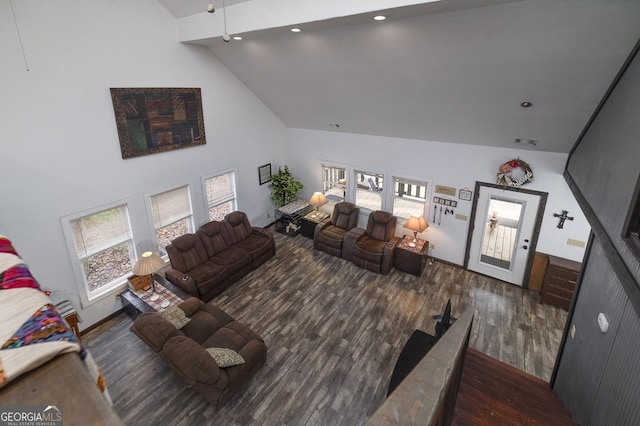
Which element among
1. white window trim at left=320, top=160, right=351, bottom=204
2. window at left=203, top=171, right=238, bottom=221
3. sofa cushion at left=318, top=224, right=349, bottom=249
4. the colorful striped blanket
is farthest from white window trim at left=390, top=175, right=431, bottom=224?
the colorful striped blanket

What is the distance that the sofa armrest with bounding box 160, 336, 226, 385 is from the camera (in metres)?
3.42

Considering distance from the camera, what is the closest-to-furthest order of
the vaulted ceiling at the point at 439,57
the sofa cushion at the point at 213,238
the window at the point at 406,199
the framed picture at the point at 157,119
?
the vaulted ceiling at the point at 439,57 < the framed picture at the point at 157,119 < the sofa cushion at the point at 213,238 < the window at the point at 406,199

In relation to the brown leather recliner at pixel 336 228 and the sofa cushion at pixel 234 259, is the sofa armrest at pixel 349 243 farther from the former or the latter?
the sofa cushion at pixel 234 259

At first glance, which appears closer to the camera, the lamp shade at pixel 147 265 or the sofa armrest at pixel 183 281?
the lamp shade at pixel 147 265

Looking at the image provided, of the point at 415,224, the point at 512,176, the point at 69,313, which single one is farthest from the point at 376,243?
the point at 69,313

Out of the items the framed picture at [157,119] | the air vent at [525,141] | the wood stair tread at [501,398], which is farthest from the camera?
the air vent at [525,141]

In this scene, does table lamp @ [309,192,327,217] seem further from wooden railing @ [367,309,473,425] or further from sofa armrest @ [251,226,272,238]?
wooden railing @ [367,309,473,425]

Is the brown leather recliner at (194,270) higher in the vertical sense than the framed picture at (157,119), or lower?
lower

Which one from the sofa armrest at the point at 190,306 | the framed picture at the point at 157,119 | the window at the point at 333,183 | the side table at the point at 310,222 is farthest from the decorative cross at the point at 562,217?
the framed picture at the point at 157,119

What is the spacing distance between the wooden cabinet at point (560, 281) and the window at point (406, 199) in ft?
Result: 8.58

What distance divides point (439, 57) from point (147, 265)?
5192 mm

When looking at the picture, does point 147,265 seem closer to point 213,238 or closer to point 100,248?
point 100,248

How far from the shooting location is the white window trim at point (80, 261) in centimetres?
453

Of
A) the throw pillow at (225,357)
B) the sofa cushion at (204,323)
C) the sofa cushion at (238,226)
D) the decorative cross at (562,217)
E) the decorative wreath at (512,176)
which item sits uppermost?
the decorative wreath at (512,176)
